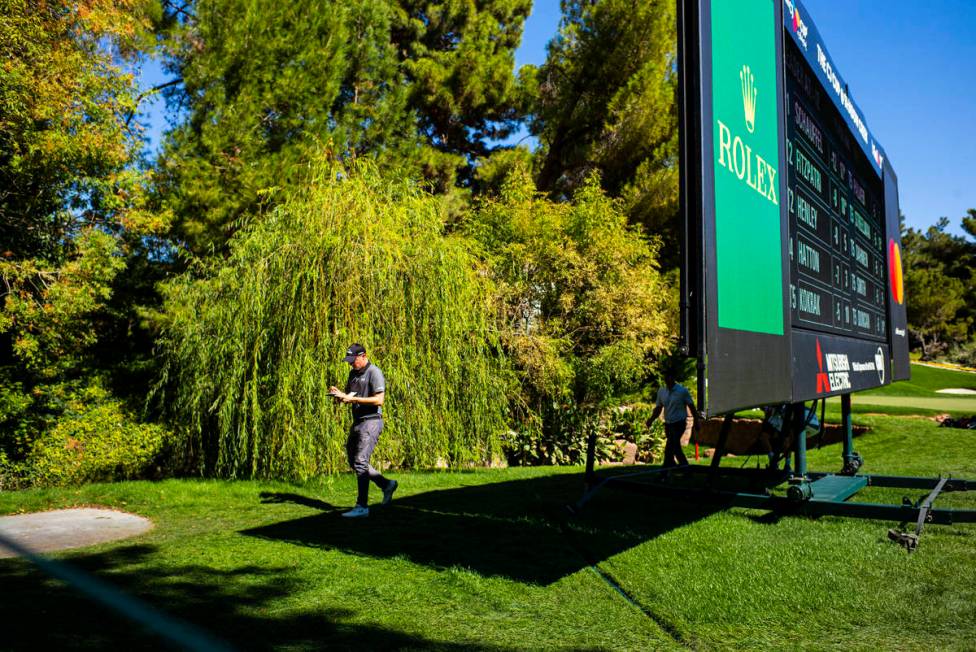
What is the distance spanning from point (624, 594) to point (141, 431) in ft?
32.1

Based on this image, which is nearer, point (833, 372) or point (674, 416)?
point (833, 372)

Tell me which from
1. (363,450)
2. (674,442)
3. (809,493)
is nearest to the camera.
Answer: (809,493)

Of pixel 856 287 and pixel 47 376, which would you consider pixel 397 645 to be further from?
pixel 47 376

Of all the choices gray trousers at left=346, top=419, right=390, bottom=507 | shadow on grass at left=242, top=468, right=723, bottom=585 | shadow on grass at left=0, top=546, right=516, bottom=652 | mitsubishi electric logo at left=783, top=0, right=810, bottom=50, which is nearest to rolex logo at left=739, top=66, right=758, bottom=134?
mitsubishi electric logo at left=783, top=0, right=810, bottom=50

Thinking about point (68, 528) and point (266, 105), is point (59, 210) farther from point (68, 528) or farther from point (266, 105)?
point (68, 528)

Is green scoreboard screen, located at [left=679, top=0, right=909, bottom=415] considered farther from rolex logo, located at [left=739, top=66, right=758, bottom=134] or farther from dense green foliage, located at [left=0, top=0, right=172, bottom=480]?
dense green foliage, located at [left=0, top=0, right=172, bottom=480]

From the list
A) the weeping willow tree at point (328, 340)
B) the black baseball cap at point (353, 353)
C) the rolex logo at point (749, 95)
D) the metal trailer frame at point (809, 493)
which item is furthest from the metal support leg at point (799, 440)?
the weeping willow tree at point (328, 340)

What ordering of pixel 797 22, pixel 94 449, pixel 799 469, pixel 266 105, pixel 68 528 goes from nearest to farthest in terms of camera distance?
pixel 797 22 < pixel 799 469 < pixel 68 528 < pixel 94 449 < pixel 266 105

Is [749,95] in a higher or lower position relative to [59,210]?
lower

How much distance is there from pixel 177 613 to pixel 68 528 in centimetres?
370

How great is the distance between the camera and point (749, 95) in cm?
515

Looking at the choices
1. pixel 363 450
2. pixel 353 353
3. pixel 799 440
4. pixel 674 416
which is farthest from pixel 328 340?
pixel 799 440

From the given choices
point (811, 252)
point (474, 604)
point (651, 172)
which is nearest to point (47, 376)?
point (474, 604)

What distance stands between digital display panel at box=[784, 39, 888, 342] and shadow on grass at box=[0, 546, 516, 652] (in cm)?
398
